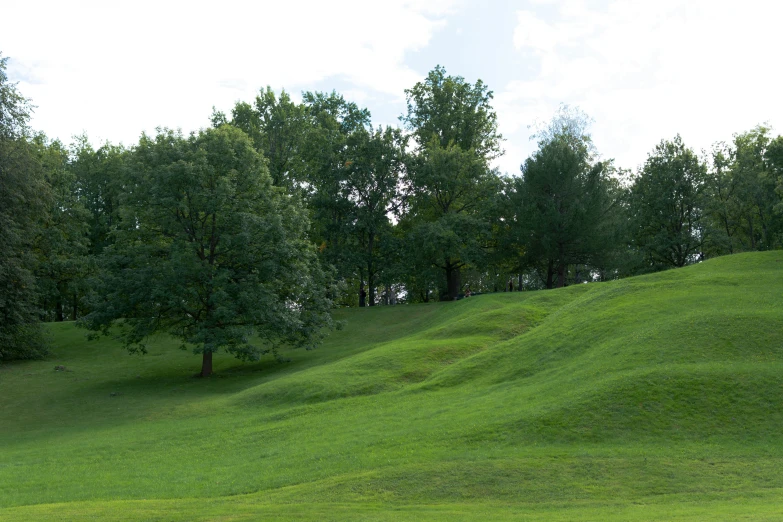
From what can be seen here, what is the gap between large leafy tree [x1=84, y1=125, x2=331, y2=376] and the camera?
132 ft

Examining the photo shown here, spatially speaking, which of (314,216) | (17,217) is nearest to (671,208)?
(314,216)

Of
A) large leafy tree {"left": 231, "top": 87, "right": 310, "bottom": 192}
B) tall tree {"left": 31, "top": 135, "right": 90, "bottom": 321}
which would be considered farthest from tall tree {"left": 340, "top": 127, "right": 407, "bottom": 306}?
tall tree {"left": 31, "top": 135, "right": 90, "bottom": 321}

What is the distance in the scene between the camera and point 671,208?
61156mm

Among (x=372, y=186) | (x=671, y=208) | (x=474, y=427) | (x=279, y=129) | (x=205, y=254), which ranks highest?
(x=279, y=129)

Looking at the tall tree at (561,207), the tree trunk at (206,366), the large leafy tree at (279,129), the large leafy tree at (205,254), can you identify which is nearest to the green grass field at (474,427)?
the tree trunk at (206,366)

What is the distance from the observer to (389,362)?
115 feet

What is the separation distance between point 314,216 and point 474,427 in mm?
43660

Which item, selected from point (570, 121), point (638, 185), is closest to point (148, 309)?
point (638, 185)

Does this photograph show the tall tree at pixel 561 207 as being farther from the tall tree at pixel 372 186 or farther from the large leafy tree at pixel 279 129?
the large leafy tree at pixel 279 129

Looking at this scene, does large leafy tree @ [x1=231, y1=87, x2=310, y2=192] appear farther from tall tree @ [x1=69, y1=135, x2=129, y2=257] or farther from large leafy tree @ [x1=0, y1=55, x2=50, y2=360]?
large leafy tree @ [x1=0, y1=55, x2=50, y2=360]

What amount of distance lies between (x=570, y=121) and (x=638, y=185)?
1563 cm

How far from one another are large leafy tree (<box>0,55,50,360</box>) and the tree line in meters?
0.14

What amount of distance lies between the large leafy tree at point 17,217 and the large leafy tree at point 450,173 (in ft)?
99.5

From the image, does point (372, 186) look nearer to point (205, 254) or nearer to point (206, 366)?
point (205, 254)
